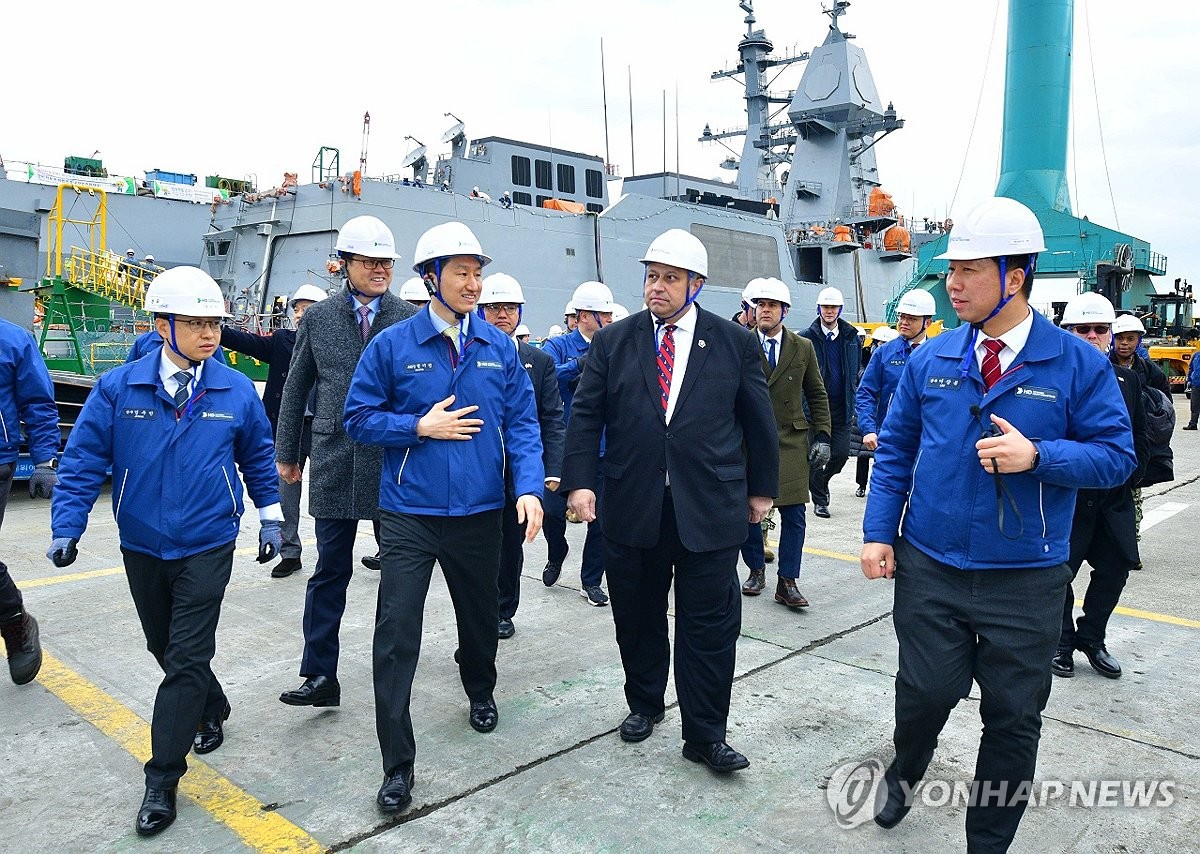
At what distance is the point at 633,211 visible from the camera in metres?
26.2

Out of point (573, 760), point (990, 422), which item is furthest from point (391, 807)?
point (990, 422)

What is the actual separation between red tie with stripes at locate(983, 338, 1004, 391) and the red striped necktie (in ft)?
3.97

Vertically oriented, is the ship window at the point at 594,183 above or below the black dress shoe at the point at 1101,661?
above

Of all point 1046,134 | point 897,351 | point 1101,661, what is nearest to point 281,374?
point 897,351

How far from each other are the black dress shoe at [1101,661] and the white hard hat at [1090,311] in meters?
1.72

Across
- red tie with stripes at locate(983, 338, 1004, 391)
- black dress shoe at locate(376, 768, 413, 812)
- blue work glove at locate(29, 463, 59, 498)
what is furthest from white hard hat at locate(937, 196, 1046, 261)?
blue work glove at locate(29, 463, 59, 498)

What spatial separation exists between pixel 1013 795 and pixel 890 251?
109ft

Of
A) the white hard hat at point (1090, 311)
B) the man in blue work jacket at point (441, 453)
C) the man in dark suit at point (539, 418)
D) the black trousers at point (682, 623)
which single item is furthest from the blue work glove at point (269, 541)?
the white hard hat at point (1090, 311)

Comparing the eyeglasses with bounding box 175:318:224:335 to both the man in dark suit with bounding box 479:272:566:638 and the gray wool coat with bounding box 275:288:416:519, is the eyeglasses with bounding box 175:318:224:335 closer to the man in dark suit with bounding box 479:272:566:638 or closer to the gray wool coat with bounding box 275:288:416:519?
the gray wool coat with bounding box 275:288:416:519

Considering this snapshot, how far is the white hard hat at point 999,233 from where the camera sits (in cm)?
246

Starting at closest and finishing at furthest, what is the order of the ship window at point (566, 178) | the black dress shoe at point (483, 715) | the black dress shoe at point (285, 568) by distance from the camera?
the black dress shoe at point (483, 715)
the black dress shoe at point (285, 568)
the ship window at point (566, 178)

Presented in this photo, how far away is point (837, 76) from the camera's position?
1265 inches

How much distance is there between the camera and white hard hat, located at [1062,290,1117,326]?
4.55 m

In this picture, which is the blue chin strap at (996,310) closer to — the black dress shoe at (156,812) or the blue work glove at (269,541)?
the blue work glove at (269,541)
